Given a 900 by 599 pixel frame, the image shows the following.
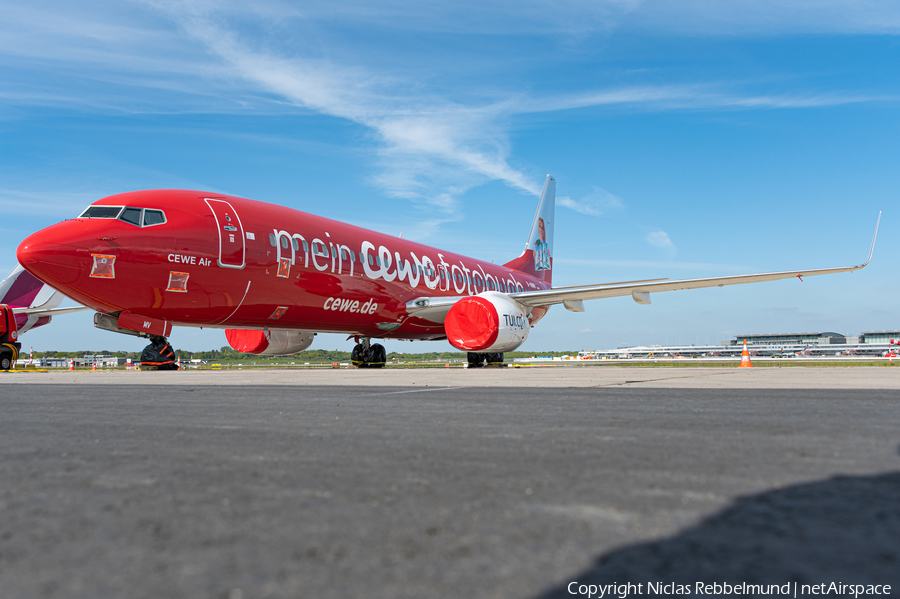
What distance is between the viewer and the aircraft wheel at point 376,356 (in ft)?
62.3

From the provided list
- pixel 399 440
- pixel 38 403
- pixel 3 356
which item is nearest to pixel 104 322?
pixel 38 403

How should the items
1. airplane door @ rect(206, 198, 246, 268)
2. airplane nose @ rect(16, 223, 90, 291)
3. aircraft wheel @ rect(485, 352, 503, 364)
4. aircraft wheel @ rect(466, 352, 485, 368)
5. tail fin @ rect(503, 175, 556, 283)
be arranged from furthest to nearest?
1. tail fin @ rect(503, 175, 556, 283)
2. aircraft wheel @ rect(485, 352, 503, 364)
3. aircraft wheel @ rect(466, 352, 485, 368)
4. airplane door @ rect(206, 198, 246, 268)
5. airplane nose @ rect(16, 223, 90, 291)

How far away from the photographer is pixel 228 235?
11.9 metres

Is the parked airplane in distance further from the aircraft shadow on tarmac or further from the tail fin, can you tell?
the aircraft shadow on tarmac

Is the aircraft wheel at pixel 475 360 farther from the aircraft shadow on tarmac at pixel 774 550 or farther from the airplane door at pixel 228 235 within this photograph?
the aircraft shadow on tarmac at pixel 774 550

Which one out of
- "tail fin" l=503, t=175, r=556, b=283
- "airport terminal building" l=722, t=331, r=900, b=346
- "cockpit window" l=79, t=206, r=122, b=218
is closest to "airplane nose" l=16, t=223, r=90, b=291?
"cockpit window" l=79, t=206, r=122, b=218

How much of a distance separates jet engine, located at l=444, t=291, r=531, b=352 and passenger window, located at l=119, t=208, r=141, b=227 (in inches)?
293

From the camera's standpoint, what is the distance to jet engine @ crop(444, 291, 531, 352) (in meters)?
15.0

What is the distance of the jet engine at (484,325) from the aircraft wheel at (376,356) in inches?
172

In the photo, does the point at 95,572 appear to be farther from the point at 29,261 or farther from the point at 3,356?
the point at 3,356

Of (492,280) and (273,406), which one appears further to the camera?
(492,280)

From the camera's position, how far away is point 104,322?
11508mm

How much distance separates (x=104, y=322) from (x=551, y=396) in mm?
9781

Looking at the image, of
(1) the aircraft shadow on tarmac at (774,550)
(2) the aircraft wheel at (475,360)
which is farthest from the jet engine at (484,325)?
(1) the aircraft shadow on tarmac at (774,550)
